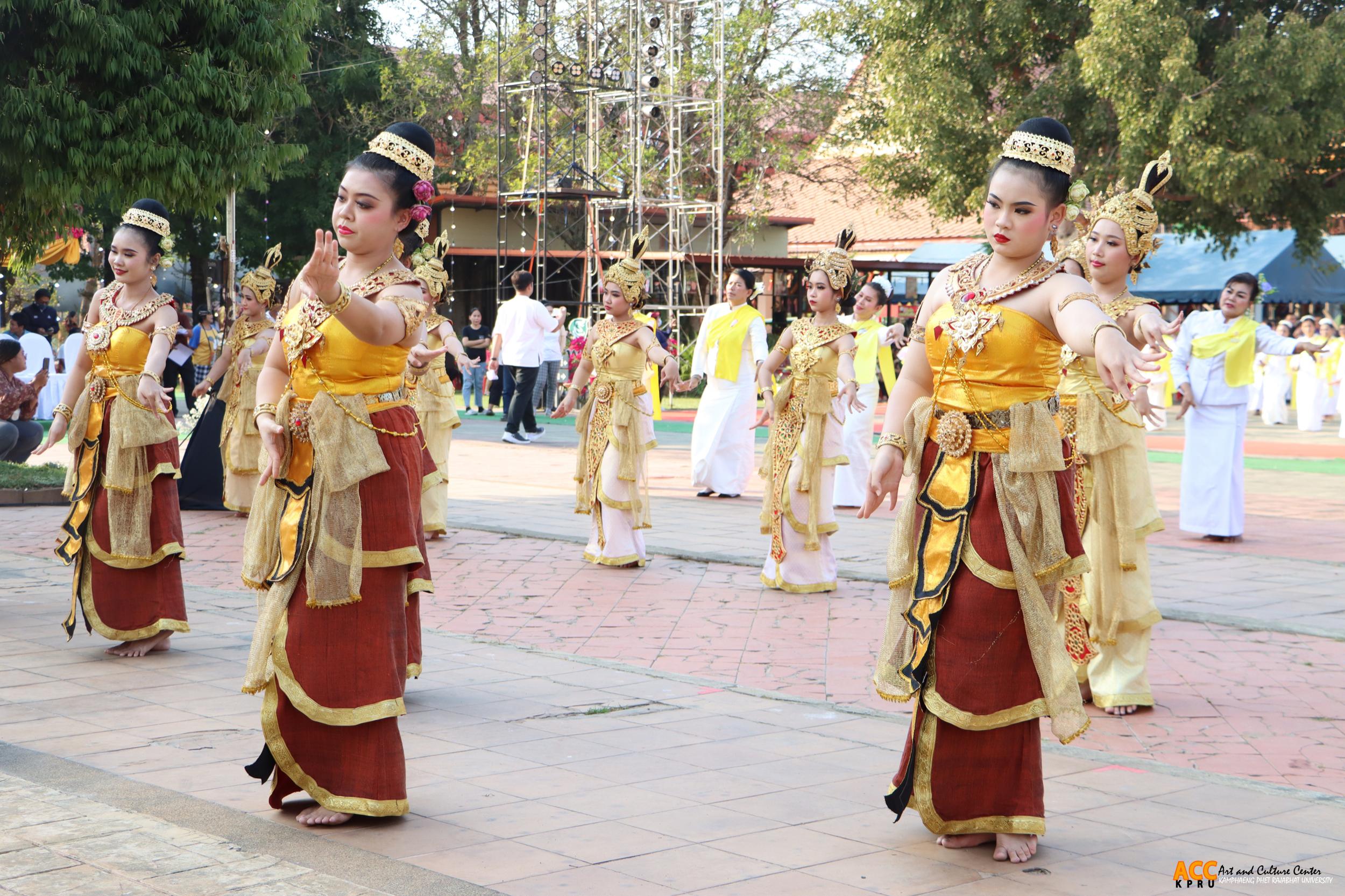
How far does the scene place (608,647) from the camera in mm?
7062

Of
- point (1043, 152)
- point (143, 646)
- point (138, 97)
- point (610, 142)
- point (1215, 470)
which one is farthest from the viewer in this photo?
point (610, 142)

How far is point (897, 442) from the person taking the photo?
14.0ft

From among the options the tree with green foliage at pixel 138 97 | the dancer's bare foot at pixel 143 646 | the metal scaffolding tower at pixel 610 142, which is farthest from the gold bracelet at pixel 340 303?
the metal scaffolding tower at pixel 610 142

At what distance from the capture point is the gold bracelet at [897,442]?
4.27 m

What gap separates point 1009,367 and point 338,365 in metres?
1.99

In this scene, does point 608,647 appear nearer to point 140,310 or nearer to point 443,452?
point 140,310

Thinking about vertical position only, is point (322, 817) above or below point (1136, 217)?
below

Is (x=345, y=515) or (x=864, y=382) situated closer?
(x=345, y=515)

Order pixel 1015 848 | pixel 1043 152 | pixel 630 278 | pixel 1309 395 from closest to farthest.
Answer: pixel 1015 848 < pixel 1043 152 < pixel 630 278 < pixel 1309 395

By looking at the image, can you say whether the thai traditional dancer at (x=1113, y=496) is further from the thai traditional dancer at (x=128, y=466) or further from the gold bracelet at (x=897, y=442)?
the thai traditional dancer at (x=128, y=466)

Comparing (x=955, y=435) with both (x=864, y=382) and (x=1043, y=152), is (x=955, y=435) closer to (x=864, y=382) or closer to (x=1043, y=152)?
(x=1043, y=152)

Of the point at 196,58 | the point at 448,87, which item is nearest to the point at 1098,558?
the point at 196,58

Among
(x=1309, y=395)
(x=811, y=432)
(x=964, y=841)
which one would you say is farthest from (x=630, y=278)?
(x=1309, y=395)

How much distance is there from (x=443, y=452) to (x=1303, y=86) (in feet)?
48.9
